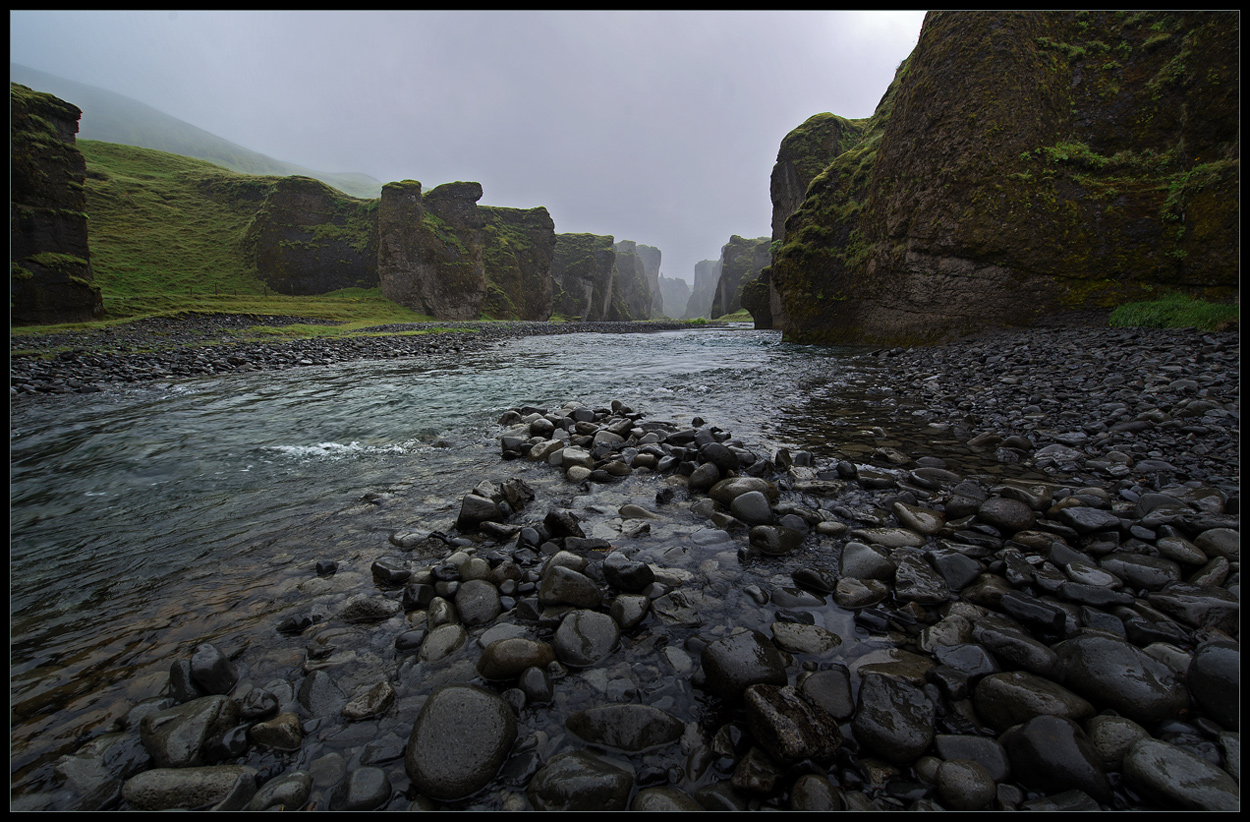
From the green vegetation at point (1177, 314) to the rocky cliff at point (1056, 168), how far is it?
0.64 m

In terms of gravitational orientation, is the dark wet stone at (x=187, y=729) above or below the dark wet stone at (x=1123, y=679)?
below

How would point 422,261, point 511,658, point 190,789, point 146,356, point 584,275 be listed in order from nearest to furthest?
point 190,789 < point 511,658 < point 146,356 < point 422,261 < point 584,275

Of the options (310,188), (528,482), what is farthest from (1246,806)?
(310,188)

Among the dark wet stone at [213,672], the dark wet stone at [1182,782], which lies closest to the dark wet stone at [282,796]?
the dark wet stone at [213,672]

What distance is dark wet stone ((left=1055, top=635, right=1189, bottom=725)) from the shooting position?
1.81 meters

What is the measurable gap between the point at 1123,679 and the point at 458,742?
9.31ft

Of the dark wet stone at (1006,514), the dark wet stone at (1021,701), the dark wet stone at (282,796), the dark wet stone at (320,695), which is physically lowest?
the dark wet stone at (282,796)

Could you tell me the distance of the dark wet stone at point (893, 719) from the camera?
1766 millimetres

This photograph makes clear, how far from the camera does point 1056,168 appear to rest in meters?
13.6

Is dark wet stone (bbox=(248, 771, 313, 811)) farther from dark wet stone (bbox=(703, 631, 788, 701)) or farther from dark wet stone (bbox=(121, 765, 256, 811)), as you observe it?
dark wet stone (bbox=(703, 631, 788, 701))

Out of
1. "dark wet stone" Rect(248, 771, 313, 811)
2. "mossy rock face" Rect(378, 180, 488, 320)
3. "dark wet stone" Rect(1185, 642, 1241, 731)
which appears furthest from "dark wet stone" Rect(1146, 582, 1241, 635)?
"mossy rock face" Rect(378, 180, 488, 320)

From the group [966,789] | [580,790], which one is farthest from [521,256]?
[966,789]

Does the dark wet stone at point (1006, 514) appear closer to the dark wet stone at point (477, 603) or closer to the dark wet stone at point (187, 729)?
the dark wet stone at point (477, 603)

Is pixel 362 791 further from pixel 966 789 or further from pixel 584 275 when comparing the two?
pixel 584 275
